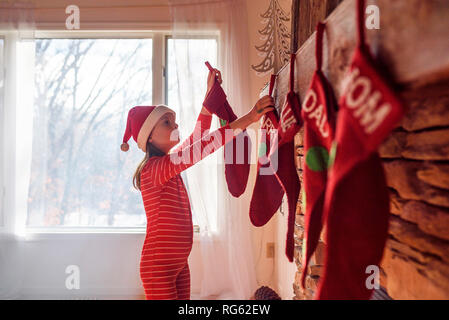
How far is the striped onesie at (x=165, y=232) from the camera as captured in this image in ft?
4.12

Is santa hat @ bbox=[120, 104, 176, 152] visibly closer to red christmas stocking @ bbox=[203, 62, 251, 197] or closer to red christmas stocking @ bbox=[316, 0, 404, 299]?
red christmas stocking @ bbox=[203, 62, 251, 197]

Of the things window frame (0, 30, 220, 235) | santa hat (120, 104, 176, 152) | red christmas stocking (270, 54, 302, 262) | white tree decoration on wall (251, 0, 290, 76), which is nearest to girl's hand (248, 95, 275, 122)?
red christmas stocking (270, 54, 302, 262)

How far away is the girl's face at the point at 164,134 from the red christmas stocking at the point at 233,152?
0.73 feet

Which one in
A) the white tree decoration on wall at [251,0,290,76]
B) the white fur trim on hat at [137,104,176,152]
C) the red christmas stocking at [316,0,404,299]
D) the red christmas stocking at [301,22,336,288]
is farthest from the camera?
the white tree decoration on wall at [251,0,290,76]

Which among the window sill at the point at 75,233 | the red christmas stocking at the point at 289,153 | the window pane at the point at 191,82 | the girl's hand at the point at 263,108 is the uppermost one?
the window pane at the point at 191,82

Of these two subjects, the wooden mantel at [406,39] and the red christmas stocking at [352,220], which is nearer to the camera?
the wooden mantel at [406,39]

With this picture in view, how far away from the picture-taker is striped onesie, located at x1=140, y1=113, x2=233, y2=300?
49.4 inches

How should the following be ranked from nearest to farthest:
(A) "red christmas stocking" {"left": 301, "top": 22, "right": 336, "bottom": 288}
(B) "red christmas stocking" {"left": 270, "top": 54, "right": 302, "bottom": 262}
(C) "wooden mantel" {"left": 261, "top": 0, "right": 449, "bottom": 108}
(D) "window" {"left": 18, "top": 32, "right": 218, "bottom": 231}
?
(C) "wooden mantel" {"left": 261, "top": 0, "right": 449, "bottom": 108} → (A) "red christmas stocking" {"left": 301, "top": 22, "right": 336, "bottom": 288} → (B) "red christmas stocking" {"left": 270, "top": 54, "right": 302, "bottom": 262} → (D) "window" {"left": 18, "top": 32, "right": 218, "bottom": 231}

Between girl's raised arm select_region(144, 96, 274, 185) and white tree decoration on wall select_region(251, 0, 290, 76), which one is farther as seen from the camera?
white tree decoration on wall select_region(251, 0, 290, 76)

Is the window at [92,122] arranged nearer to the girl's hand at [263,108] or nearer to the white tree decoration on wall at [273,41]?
the white tree decoration on wall at [273,41]

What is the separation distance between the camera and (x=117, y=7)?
2.45 metres

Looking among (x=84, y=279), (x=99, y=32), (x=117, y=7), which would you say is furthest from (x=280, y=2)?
(x=84, y=279)

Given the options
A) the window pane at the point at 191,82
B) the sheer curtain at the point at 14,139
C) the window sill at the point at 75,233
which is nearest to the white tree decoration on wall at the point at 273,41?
the window pane at the point at 191,82

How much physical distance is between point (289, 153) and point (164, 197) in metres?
0.66
